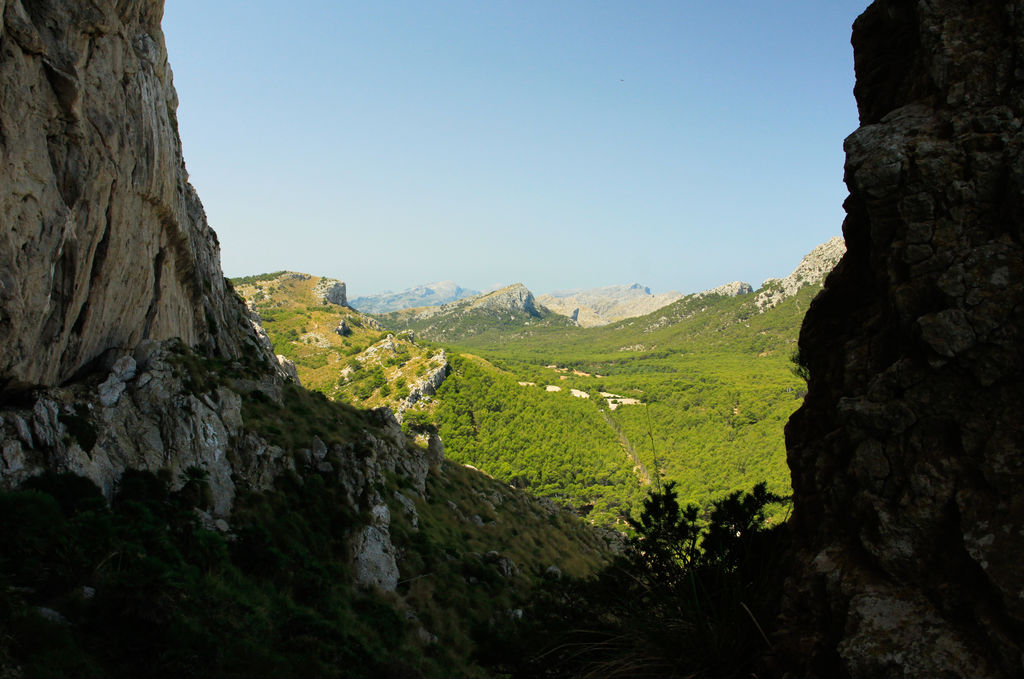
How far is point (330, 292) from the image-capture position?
156875 mm

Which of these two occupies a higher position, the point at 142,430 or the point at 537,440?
the point at 142,430

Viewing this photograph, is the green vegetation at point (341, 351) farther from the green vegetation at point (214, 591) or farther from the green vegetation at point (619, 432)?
the green vegetation at point (214, 591)

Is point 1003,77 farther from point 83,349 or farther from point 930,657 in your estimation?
point 83,349

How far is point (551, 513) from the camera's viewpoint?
136 feet

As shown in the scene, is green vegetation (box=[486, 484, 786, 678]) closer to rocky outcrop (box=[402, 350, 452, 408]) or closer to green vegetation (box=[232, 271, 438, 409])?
green vegetation (box=[232, 271, 438, 409])

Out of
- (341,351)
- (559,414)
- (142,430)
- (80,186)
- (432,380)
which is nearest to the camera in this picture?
(80,186)

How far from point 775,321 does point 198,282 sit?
20870 cm

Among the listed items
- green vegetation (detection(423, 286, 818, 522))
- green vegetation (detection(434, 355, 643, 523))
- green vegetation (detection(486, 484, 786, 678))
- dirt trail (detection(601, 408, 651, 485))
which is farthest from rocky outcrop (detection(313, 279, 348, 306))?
green vegetation (detection(486, 484, 786, 678))

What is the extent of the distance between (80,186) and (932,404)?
1514cm

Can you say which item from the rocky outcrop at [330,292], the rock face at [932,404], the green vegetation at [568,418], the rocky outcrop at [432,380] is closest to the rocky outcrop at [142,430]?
the rock face at [932,404]

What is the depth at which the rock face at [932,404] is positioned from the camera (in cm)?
333

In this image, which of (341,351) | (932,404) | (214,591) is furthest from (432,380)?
(932,404)

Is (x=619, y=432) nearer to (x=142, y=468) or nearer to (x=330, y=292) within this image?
(x=142, y=468)

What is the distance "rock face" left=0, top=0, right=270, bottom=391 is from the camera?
30.3 feet
